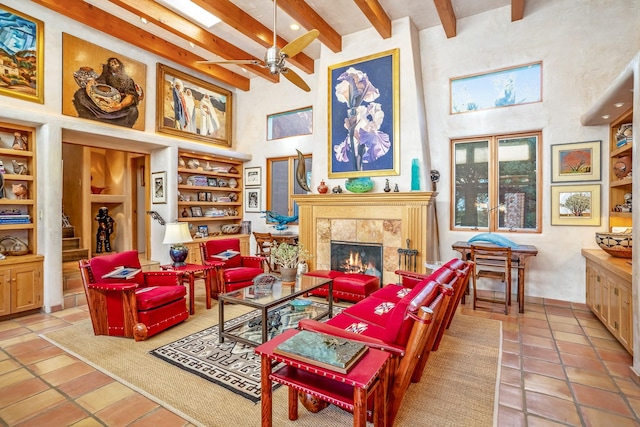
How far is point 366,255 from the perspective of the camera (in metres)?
5.25

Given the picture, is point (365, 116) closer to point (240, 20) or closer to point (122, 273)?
point (240, 20)

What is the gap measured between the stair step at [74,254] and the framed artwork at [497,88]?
715cm

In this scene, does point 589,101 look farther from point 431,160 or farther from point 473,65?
point 431,160

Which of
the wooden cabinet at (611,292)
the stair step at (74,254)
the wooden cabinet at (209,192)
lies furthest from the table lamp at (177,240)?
the wooden cabinet at (611,292)

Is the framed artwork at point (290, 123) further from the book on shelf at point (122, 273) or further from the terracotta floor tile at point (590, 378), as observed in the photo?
the terracotta floor tile at point (590, 378)

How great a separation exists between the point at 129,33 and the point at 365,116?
4115 millimetres

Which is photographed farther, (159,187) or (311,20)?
(159,187)

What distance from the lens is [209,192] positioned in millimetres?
7105

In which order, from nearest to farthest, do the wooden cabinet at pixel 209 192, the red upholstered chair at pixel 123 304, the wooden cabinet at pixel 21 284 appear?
the red upholstered chair at pixel 123 304 → the wooden cabinet at pixel 21 284 → the wooden cabinet at pixel 209 192

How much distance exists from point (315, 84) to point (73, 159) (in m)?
5.40

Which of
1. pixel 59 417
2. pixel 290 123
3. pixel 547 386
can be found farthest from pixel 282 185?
pixel 547 386

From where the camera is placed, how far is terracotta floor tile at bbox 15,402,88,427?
2.06m

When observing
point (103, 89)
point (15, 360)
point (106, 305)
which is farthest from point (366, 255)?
point (103, 89)

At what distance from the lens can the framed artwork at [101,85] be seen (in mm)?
4707
